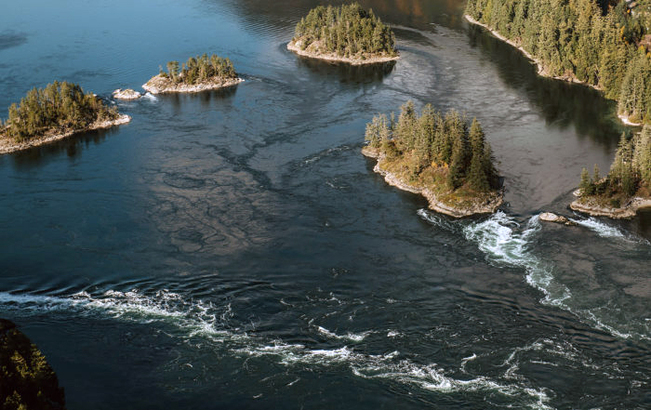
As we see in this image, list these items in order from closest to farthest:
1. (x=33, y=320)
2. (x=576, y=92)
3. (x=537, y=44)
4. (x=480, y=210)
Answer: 1. (x=33, y=320)
2. (x=480, y=210)
3. (x=576, y=92)
4. (x=537, y=44)

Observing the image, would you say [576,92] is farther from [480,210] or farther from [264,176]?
[264,176]

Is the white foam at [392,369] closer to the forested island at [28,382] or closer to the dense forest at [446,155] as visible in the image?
the forested island at [28,382]

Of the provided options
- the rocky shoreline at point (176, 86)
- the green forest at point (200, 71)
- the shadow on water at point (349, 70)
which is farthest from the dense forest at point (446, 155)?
the green forest at point (200, 71)

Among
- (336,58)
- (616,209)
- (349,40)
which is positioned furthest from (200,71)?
(616,209)

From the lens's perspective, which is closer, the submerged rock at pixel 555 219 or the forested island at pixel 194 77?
the submerged rock at pixel 555 219

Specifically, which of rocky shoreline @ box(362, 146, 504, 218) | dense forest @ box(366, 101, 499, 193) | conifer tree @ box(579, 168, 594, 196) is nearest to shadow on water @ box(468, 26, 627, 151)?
conifer tree @ box(579, 168, 594, 196)

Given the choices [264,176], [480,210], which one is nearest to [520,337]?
[480,210]

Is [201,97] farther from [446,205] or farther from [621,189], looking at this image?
[621,189]
